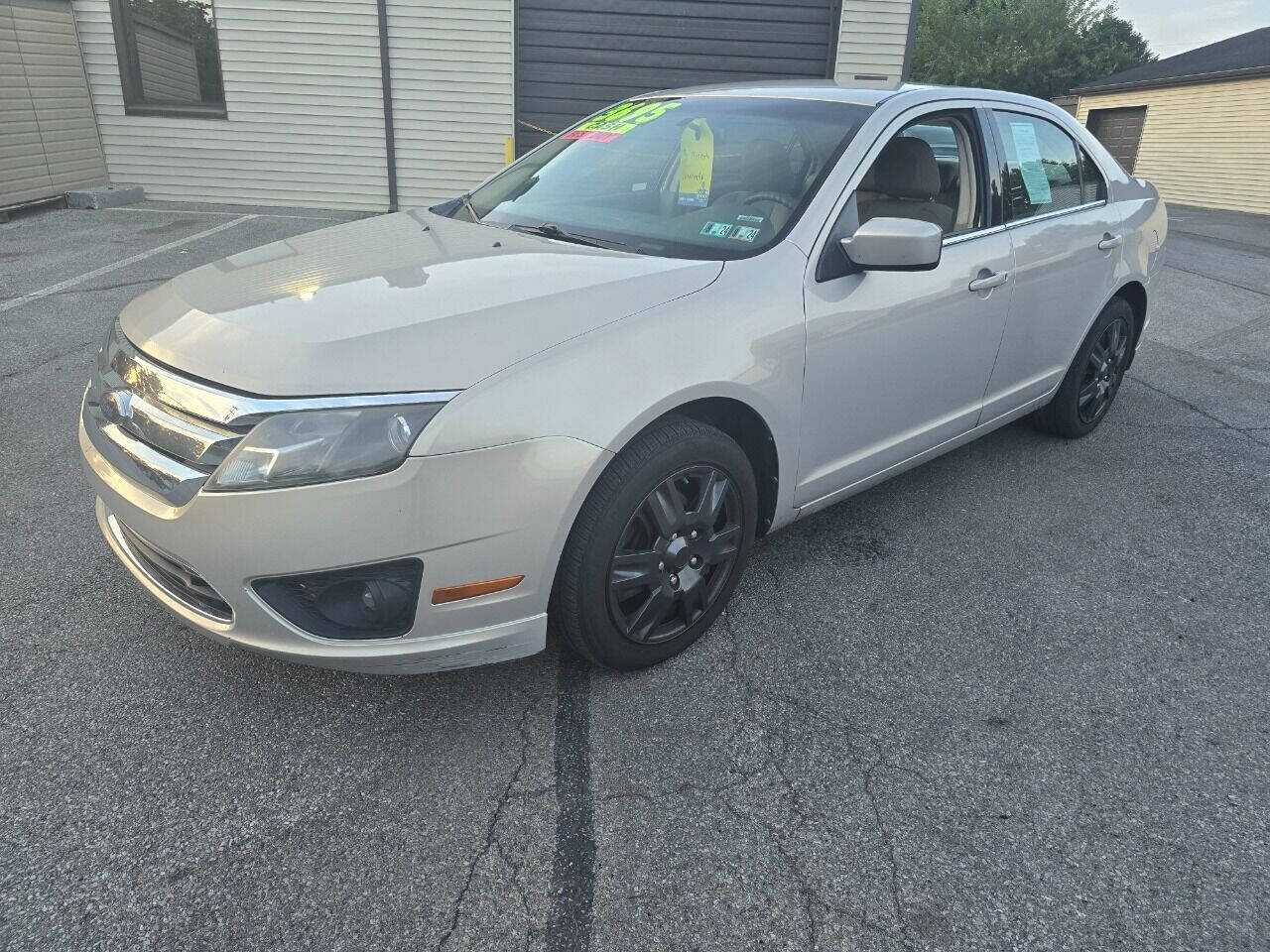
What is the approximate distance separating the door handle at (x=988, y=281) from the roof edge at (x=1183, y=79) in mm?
21723

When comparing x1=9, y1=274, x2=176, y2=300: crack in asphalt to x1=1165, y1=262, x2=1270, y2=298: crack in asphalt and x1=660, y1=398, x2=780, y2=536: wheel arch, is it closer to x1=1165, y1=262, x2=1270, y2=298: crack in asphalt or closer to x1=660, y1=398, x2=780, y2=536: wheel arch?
x1=660, y1=398, x2=780, y2=536: wheel arch

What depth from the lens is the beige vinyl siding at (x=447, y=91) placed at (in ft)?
34.0

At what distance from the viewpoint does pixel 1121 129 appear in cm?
2520

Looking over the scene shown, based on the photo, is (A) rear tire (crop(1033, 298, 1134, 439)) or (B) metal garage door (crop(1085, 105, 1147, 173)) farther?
(B) metal garage door (crop(1085, 105, 1147, 173))

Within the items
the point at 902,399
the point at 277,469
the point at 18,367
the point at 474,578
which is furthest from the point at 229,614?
the point at 18,367

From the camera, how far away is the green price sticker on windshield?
3359mm

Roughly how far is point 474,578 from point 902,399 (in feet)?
5.76

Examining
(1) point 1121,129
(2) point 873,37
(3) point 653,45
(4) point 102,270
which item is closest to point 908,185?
(4) point 102,270

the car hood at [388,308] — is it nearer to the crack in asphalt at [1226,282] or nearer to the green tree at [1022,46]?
the crack in asphalt at [1226,282]

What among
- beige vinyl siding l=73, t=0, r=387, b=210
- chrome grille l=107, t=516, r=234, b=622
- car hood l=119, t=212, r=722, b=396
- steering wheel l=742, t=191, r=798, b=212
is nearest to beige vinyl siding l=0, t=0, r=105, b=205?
beige vinyl siding l=73, t=0, r=387, b=210

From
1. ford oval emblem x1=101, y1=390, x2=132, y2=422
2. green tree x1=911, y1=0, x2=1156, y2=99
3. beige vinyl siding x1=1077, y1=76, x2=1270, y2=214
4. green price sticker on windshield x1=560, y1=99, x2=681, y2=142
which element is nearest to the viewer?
ford oval emblem x1=101, y1=390, x2=132, y2=422

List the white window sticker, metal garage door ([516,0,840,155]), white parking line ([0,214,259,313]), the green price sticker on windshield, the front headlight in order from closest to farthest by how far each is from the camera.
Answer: the front headlight → the green price sticker on windshield → the white window sticker → white parking line ([0,214,259,313]) → metal garage door ([516,0,840,155])

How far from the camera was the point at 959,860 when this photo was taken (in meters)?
1.95

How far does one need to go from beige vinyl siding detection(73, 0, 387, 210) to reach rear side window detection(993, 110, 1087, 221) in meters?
9.09
